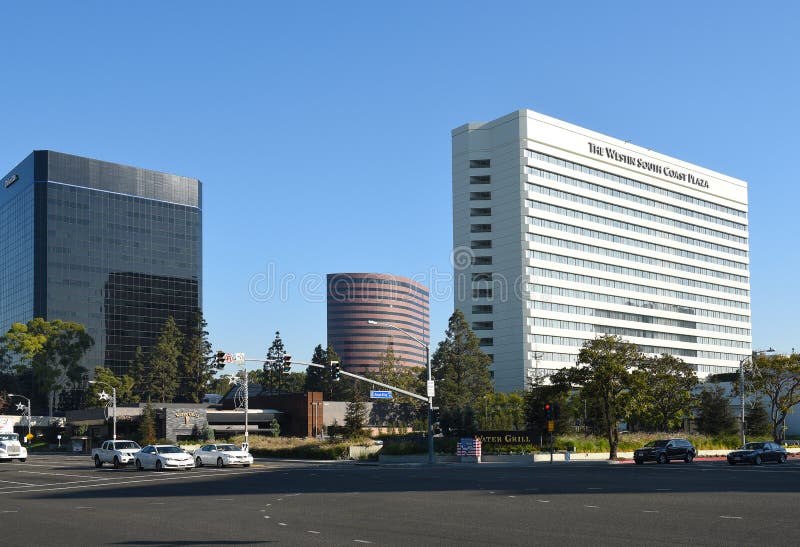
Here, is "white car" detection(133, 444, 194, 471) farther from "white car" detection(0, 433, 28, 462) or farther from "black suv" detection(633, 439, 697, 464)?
"black suv" detection(633, 439, 697, 464)

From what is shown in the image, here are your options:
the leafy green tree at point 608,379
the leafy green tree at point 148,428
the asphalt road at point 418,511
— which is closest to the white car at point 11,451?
the leafy green tree at point 148,428

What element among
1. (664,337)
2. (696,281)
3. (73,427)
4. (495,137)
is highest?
(495,137)

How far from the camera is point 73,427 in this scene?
406ft

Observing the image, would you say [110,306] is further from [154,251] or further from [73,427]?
[73,427]

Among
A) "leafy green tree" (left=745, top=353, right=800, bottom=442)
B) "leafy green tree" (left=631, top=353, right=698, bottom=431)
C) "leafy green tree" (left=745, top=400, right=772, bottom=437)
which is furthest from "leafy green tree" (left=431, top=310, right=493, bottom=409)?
"leafy green tree" (left=745, top=353, right=800, bottom=442)

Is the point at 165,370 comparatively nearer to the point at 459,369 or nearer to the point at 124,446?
the point at 459,369

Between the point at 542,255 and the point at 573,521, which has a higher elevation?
the point at 542,255

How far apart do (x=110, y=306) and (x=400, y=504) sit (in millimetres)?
165275

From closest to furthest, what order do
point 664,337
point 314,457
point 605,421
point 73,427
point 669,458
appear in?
point 669,458 < point 605,421 < point 314,457 < point 73,427 < point 664,337

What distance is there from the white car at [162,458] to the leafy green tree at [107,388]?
70531 mm

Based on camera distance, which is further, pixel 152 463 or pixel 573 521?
pixel 152 463

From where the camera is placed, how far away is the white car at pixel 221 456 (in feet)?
168

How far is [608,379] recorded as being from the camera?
58.6 meters

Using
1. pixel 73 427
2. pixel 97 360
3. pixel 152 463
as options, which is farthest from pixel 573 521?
pixel 97 360
